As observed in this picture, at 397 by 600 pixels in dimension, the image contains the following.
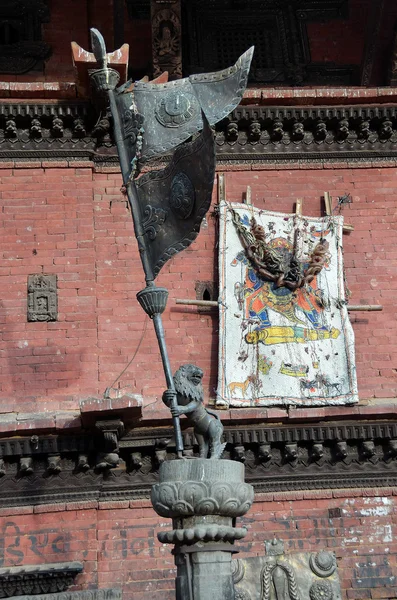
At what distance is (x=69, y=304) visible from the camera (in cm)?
1299

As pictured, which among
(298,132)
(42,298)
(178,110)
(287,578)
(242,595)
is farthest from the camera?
(298,132)

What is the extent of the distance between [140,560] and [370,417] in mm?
2799

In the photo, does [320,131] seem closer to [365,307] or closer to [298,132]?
[298,132]

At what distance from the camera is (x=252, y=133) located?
542 inches

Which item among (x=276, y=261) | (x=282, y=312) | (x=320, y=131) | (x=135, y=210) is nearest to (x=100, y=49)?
(x=135, y=210)

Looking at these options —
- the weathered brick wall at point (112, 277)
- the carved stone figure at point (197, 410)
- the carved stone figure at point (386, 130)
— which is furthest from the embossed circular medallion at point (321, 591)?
the carved stone figure at point (386, 130)

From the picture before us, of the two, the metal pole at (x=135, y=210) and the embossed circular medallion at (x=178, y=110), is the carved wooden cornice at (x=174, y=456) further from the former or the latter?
the embossed circular medallion at (x=178, y=110)

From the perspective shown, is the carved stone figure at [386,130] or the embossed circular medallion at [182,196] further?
the carved stone figure at [386,130]

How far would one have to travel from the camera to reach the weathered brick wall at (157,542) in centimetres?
1198

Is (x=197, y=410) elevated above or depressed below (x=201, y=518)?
above

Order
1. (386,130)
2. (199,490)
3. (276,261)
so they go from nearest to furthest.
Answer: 1. (199,490)
2. (276,261)
3. (386,130)

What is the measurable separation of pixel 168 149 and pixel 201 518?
3.11m

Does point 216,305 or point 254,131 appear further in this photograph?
point 254,131

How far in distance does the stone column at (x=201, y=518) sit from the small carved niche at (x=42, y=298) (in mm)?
5194
